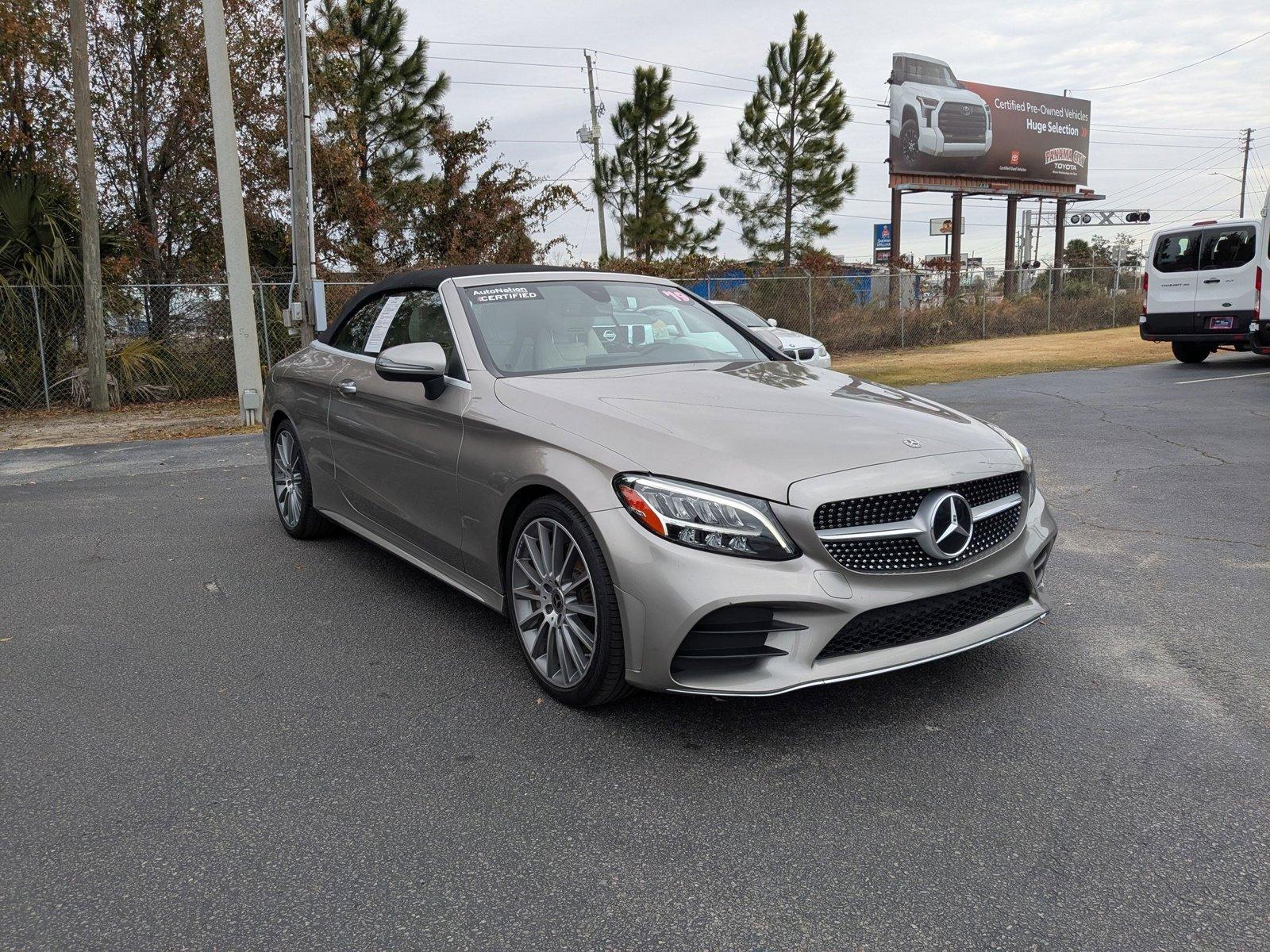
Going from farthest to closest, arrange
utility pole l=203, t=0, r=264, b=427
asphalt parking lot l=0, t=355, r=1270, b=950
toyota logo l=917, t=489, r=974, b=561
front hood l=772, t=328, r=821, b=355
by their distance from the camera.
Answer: front hood l=772, t=328, r=821, b=355
utility pole l=203, t=0, r=264, b=427
toyota logo l=917, t=489, r=974, b=561
asphalt parking lot l=0, t=355, r=1270, b=950

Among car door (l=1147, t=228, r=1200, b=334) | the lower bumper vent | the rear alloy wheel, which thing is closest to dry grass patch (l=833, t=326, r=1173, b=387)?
car door (l=1147, t=228, r=1200, b=334)

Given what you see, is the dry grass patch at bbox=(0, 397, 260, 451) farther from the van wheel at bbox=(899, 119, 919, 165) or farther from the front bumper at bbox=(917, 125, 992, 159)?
the front bumper at bbox=(917, 125, 992, 159)

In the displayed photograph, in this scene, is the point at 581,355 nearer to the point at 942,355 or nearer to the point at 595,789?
the point at 595,789

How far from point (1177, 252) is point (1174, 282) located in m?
0.47

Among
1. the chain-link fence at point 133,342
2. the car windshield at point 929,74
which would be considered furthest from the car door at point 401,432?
the car windshield at point 929,74

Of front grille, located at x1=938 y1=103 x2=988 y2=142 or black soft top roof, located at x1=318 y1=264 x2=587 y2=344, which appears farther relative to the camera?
front grille, located at x1=938 y1=103 x2=988 y2=142

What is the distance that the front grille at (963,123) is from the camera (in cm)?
3178

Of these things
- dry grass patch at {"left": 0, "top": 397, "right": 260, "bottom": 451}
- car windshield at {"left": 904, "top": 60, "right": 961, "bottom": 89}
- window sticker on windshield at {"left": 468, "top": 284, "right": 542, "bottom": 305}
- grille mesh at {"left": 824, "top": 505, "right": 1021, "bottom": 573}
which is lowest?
dry grass patch at {"left": 0, "top": 397, "right": 260, "bottom": 451}

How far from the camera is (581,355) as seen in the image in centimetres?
430

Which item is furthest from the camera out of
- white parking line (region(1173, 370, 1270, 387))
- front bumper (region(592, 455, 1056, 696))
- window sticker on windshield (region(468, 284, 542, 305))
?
white parking line (region(1173, 370, 1270, 387))

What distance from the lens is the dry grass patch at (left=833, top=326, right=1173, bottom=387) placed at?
1728 centimetres

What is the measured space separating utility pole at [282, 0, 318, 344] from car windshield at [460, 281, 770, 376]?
9273 mm

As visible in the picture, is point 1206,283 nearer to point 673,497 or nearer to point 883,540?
point 883,540

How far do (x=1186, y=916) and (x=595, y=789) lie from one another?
152cm
